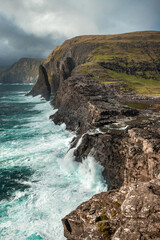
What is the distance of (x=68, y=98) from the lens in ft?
174

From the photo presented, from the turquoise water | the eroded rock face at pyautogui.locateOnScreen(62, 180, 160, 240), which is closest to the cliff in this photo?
the eroded rock face at pyautogui.locateOnScreen(62, 180, 160, 240)

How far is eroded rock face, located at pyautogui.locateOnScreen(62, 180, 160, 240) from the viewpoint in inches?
310

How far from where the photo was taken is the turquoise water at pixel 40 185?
15.9 meters

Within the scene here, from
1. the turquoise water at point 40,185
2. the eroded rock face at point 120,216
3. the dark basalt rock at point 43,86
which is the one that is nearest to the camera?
the eroded rock face at point 120,216

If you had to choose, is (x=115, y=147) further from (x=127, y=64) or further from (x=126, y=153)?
(x=127, y=64)

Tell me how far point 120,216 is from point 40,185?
15146 millimetres

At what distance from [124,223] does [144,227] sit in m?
1.02

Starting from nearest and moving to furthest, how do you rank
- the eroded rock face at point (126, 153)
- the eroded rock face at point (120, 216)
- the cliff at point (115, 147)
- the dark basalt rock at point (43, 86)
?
the eroded rock face at point (120, 216) < the cliff at point (115, 147) < the eroded rock face at point (126, 153) < the dark basalt rock at point (43, 86)

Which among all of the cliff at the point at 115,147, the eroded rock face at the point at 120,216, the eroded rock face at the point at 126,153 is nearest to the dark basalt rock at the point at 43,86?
the cliff at the point at 115,147

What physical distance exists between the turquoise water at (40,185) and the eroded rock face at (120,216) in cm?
624

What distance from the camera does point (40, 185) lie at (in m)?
21.9

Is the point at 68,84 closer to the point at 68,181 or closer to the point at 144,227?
the point at 68,181

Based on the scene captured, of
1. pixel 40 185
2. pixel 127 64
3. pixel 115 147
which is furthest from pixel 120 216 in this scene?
pixel 127 64

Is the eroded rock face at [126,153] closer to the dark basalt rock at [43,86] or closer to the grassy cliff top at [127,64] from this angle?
the grassy cliff top at [127,64]
